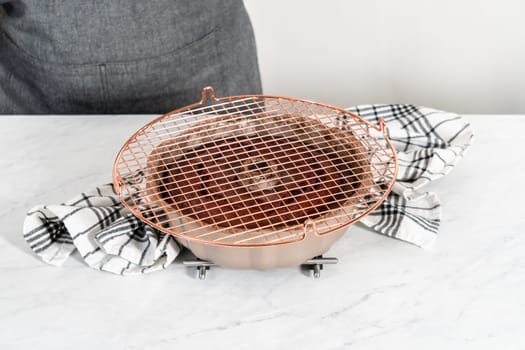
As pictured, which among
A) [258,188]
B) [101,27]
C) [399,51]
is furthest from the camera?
[399,51]

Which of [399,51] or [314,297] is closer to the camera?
[314,297]

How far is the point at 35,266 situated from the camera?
0.85 m

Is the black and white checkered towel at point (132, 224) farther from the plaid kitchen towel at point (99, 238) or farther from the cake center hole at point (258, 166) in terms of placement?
the cake center hole at point (258, 166)

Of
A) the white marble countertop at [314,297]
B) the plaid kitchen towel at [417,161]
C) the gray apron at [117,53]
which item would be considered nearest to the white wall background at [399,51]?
the gray apron at [117,53]

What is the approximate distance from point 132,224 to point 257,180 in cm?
20

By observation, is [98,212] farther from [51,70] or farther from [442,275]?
[51,70]

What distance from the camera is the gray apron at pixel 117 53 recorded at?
50.7 inches

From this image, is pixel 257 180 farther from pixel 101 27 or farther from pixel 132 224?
pixel 101 27

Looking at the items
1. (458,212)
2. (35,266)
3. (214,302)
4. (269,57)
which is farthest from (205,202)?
(269,57)

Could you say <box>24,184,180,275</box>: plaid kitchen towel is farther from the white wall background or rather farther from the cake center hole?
the white wall background

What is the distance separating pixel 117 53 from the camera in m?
1.32

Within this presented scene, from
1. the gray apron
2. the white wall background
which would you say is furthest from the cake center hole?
the white wall background

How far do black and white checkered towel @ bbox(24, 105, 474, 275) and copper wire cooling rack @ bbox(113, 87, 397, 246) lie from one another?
0.19 feet

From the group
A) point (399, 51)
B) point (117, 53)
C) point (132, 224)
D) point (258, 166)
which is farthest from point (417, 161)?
point (399, 51)
